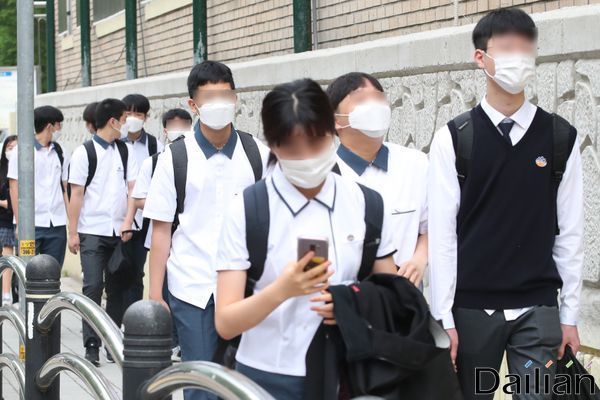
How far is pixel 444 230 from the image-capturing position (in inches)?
188

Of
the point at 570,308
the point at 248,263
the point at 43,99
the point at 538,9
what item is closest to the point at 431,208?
the point at 570,308

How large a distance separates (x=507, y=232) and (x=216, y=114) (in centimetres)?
191

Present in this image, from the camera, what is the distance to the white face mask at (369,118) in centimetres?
503

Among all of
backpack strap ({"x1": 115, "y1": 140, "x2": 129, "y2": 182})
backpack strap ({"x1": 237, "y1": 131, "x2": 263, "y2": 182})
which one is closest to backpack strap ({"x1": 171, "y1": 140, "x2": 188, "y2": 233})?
backpack strap ({"x1": 237, "y1": 131, "x2": 263, "y2": 182})

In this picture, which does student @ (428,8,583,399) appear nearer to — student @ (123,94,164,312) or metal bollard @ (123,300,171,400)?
metal bollard @ (123,300,171,400)

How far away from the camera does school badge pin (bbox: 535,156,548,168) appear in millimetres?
4738

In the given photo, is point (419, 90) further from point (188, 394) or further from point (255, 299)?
point (255, 299)

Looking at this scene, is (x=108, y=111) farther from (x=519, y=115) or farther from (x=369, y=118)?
(x=519, y=115)

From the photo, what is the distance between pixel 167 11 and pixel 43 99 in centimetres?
696

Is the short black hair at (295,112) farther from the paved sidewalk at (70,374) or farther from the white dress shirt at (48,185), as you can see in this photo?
the white dress shirt at (48,185)

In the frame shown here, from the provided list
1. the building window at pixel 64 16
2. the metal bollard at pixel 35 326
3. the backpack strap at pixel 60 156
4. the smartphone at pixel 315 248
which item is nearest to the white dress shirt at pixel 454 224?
the smartphone at pixel 315 248

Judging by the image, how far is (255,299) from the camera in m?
3.56

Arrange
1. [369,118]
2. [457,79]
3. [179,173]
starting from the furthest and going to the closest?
[457,79] → [179,173] → [369,118]

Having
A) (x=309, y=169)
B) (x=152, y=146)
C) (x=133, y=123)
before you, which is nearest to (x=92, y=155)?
(x=133, y=123)
